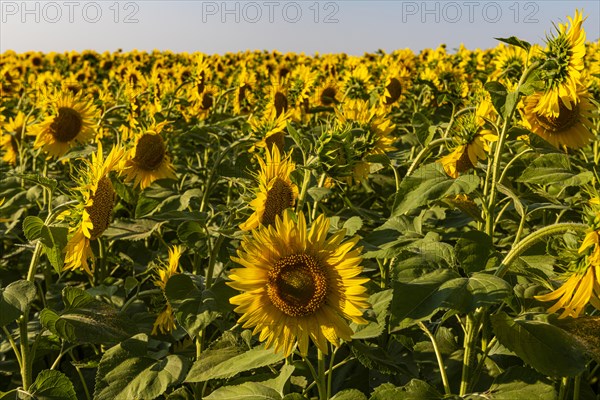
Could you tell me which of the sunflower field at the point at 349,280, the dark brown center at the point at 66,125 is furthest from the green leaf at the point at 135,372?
the dark brown center at the point at 66,125

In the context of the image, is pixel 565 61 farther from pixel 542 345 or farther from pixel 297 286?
pixel 297 286

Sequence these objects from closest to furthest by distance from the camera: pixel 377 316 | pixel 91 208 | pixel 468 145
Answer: pixel 377 316 → pixel 91 208 → pixel 468 145

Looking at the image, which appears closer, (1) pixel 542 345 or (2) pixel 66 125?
(1) pixel 542 345

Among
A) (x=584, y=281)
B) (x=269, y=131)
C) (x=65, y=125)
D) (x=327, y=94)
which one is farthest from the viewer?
(x=327, y=94)

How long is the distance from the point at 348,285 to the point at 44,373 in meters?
1.00

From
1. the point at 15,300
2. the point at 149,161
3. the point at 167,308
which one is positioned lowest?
the point at 167,308

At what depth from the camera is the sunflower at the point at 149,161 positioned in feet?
9.89

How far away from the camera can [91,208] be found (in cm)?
202

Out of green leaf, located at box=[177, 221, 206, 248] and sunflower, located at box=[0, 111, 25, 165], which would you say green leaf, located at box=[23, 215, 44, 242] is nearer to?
green leaf, located at box=[177, 221, 206, 248]

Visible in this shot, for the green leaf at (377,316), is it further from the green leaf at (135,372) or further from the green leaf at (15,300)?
the green leaf at (15,300)

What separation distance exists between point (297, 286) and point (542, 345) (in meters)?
0.58

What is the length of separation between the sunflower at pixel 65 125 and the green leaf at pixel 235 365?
2.19 meters

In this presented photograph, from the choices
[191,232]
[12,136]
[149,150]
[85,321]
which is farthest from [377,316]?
[12,136]

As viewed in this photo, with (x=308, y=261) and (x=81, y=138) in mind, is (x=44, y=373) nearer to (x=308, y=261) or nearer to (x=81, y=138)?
(x=308, y=261)
